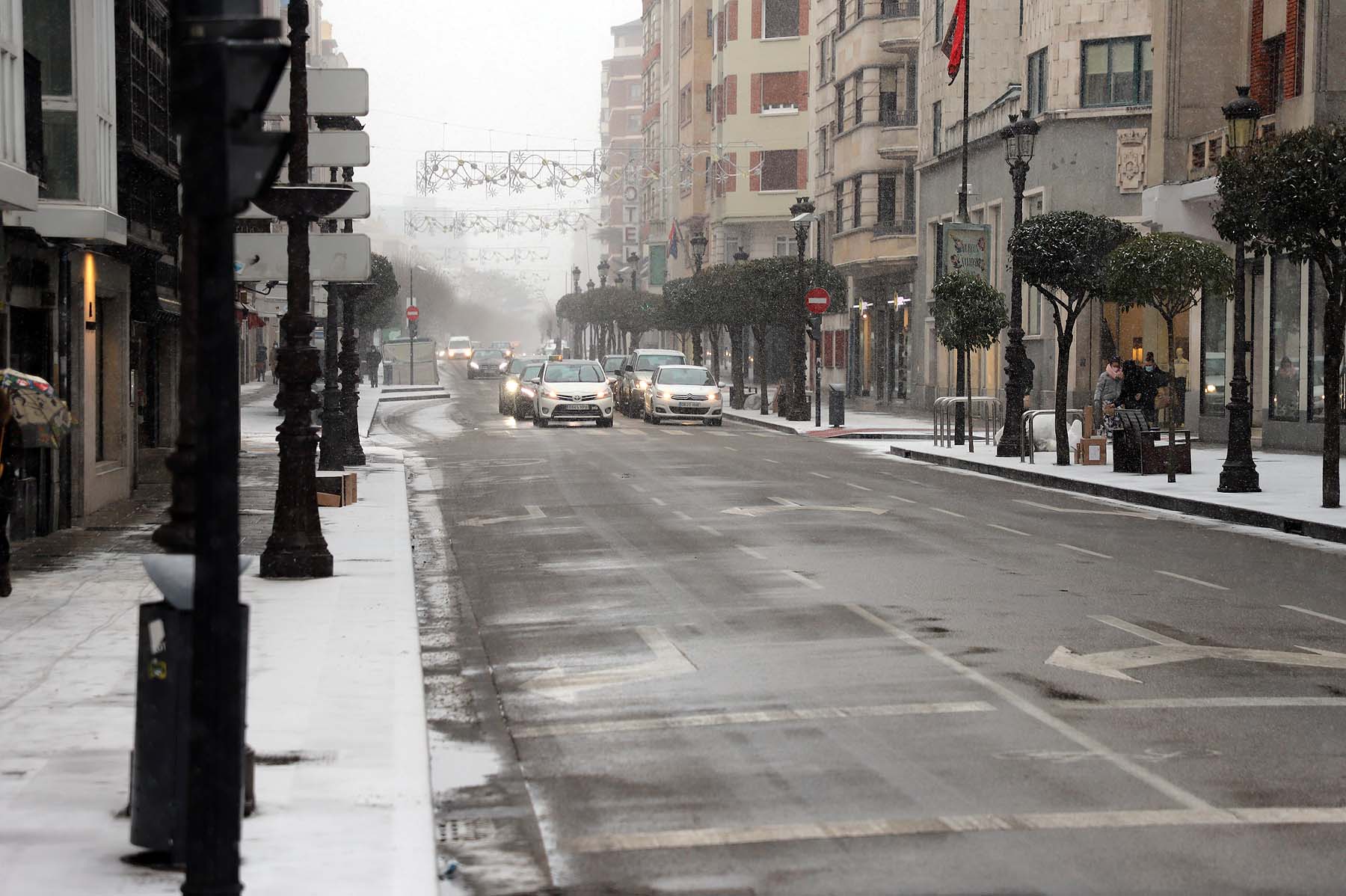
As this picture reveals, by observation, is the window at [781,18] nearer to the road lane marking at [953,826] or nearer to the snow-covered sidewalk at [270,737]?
the snow-covered sidewalk at [270,737]

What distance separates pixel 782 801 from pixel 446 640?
4936 millimetres

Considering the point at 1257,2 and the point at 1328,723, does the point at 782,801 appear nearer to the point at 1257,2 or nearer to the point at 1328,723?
the point at 1328,723

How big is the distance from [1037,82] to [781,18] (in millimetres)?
41803

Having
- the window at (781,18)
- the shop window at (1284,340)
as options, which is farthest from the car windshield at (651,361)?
the window at (781,18)

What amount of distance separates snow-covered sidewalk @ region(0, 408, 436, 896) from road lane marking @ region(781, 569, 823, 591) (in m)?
2.99

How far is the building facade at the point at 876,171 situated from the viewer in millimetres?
60219

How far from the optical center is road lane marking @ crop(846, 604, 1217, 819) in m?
7.26

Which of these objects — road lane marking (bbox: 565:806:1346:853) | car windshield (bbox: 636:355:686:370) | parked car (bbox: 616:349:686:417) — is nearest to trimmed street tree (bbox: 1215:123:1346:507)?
road lane marking (bbox: 565:806:1346:853)

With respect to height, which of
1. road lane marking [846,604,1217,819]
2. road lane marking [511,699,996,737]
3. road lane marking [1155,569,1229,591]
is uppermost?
road lane marking [846,604,1217,819]

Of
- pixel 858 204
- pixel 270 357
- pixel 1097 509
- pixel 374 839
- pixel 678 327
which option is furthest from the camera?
pixel 270 357

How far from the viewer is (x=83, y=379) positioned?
19922 millimetres

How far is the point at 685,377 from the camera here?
162ft

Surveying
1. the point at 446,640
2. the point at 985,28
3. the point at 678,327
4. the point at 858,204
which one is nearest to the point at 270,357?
the point at 678,327

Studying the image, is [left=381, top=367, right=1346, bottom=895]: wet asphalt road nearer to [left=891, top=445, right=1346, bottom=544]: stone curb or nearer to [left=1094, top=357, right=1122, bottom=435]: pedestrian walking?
[left=891, top=445, right=1346, bottom=544]: stone curb
